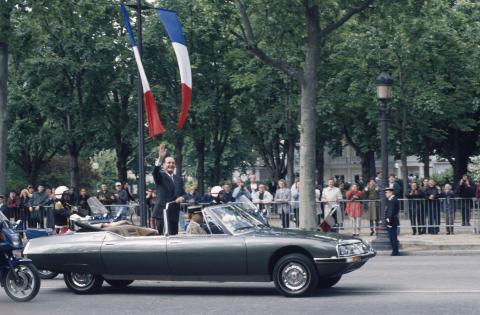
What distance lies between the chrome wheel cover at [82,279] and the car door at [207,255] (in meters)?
1.52

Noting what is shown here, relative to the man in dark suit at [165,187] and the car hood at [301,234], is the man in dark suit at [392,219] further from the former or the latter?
the car hood at [301,234]

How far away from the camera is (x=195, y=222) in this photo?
14.6 metres

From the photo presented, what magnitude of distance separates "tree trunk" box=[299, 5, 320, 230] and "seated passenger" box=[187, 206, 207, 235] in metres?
10.6

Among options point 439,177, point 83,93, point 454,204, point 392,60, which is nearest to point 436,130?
point 392,60

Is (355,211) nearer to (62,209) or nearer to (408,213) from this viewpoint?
(408,213)

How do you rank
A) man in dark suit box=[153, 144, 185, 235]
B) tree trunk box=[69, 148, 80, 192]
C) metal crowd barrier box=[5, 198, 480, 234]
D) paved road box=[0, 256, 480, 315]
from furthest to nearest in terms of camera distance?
tree trunk box=[69, 148, 80, 192] → metal crowd barrier box=[5, 198, 480, 234] → man in dark suit box=[153, 144, 185, 235] → paved road box=[0, 256, 480, 315]

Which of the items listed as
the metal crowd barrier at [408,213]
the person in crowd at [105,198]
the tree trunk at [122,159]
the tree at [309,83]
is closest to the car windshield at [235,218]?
the tree at [309,83]

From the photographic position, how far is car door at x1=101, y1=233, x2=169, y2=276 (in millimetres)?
14219

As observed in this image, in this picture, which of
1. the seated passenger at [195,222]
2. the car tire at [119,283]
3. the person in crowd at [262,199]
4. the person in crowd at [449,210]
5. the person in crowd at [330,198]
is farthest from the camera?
the person in crowd at [262,199]

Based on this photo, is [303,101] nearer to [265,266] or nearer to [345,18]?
[345,18]

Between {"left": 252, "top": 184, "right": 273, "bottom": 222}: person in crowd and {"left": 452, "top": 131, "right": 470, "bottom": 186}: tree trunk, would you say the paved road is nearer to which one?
{"left": 252, "top": 184, "right": 273, "bottom": 222}: person in crowd

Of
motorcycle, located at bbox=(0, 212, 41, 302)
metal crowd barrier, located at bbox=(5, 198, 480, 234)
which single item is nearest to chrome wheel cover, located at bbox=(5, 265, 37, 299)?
motorcycle, located at bbox=(0, 212, 41, 302)

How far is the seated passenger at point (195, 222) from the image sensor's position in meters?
14.4

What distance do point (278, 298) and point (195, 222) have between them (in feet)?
5.74
